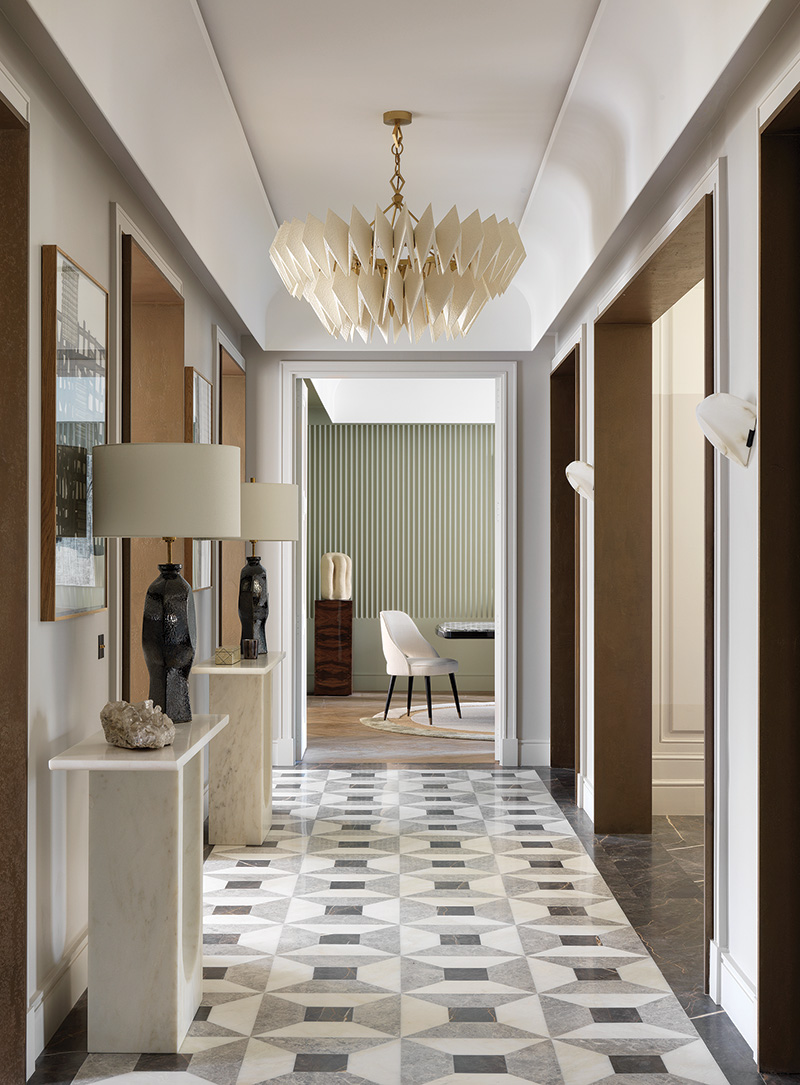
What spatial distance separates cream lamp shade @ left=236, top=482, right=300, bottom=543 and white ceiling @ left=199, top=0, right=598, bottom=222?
1603 mm

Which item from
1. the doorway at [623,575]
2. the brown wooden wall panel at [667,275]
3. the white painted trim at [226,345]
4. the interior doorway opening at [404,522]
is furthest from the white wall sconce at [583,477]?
the interior doorway opening at [404,522]

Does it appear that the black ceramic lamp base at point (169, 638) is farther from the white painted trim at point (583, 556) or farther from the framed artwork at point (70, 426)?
the white painted trim at point (583, 556)

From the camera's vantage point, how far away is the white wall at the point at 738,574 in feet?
8.98

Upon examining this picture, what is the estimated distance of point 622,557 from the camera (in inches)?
195

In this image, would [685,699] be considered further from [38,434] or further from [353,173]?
[38,434]

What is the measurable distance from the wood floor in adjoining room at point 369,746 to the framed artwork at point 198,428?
2.19 metres

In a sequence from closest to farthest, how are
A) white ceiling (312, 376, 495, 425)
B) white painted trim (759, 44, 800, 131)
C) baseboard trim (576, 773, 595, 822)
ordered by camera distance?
white painted trim (759, 44, 800, 131) → baseboard trim (576, 773, 595, 822) → white ceiling (312, 376, 495, 425)

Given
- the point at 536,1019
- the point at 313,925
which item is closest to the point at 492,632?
the point at 313,925

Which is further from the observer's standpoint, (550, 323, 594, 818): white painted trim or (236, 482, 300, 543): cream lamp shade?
(550, 323, 594, 818): white painted trim

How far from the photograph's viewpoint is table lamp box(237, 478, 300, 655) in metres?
4.80

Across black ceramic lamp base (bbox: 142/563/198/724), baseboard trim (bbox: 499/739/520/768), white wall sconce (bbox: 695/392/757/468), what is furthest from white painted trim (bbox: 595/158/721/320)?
baseboard trim (bbox: 499/739/520/768)

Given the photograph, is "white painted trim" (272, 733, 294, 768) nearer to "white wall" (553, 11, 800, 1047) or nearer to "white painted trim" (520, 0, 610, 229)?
"white painted trim" (520, 0, 610, 229)

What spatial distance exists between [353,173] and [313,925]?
3574 millimetres

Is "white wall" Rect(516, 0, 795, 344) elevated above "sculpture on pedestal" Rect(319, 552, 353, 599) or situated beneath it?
elevated above
